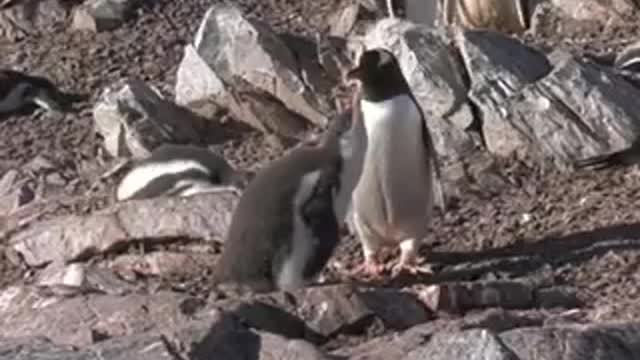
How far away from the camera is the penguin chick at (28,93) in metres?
10.2

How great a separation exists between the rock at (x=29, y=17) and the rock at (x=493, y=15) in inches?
97.2

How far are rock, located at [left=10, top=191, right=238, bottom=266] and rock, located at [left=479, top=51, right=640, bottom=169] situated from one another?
1207 millimetres

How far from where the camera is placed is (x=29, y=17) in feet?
38.1

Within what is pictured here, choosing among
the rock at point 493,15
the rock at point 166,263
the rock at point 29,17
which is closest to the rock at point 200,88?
the rock at point 493,15

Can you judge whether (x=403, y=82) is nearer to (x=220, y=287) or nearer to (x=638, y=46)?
(x=220, y=287)

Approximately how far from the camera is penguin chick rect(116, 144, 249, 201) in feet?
26.6

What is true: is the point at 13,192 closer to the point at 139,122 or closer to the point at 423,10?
the point at 139,122

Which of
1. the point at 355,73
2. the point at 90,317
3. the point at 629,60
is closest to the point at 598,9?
the point at 629,60

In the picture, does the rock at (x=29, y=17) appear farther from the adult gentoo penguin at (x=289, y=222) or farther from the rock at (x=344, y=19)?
the adult gentoo penguin at (x=289, y=222)

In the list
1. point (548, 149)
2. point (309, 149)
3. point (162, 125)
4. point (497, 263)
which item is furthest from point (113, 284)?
point (162, 125)

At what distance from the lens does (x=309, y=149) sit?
682 cm

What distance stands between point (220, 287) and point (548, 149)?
2.01 m

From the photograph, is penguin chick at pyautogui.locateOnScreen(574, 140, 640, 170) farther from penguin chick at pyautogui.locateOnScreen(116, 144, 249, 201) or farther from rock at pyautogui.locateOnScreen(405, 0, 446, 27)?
rock at pyautogui.locateOnScreen(405, 0, 446, 27)

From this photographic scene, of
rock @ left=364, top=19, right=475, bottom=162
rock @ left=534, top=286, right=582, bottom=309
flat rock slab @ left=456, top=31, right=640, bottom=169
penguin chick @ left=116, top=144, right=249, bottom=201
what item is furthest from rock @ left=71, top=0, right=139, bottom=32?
rock @ left=534, top=286, right=582, bottom=309
